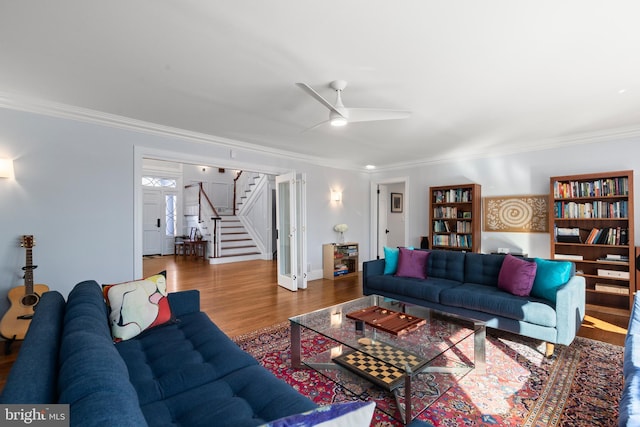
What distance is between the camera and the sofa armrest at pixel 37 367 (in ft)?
2.72

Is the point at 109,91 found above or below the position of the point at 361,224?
above

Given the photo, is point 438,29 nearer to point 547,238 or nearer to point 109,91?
point 109,91

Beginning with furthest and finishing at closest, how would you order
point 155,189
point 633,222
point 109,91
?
1. point 155,189
2. point 633,222
3. point 109,91

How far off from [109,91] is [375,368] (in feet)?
11.0

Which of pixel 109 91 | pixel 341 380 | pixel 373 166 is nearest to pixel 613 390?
pixel 341 380

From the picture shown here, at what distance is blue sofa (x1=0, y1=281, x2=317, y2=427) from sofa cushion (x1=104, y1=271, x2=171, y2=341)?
7 centimetres

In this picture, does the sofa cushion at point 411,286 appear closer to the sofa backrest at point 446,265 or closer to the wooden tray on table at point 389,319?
the sofa backrest at point 446,265

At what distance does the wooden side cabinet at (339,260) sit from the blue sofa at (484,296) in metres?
1.71

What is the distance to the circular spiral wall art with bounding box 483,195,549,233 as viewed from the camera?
14.9 feet

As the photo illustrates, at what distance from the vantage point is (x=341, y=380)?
7.38 ft

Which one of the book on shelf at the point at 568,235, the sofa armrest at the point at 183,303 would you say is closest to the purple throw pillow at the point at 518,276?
the book on shelf at the point at 568,235

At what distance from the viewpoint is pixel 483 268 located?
3594 mm

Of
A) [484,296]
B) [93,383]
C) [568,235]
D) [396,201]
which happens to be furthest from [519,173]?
[93,383]

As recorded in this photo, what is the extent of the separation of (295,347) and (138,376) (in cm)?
120
